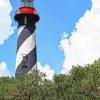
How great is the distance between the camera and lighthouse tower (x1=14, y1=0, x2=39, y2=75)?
67125mm

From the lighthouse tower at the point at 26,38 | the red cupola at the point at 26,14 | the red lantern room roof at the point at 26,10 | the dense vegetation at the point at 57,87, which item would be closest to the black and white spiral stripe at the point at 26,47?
the lighthouse tower at the point at 26,38

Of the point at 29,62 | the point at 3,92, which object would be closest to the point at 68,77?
the point at 3,92

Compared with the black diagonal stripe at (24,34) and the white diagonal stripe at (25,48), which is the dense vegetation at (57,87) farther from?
the black diagonal stripe at (24,34)

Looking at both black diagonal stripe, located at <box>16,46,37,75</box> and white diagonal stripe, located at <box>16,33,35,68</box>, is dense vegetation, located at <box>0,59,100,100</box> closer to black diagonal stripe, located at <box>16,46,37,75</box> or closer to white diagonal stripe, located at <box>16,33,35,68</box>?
black diagonal stripe, located at <box>16,46,37,75</box>

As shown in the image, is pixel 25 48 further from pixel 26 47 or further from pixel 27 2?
pixel 27 2

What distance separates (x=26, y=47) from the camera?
222 ft

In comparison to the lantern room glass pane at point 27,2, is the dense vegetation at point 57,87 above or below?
below

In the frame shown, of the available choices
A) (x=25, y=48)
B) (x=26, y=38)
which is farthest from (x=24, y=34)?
(x=25, y=48)

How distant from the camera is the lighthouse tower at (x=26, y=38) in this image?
220 ft

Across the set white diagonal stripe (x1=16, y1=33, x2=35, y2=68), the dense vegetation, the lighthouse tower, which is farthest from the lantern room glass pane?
the dense vegetation

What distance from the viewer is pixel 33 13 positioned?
69062mm

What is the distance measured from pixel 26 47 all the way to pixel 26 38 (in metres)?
1.26

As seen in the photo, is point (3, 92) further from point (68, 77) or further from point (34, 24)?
point (34, 24)

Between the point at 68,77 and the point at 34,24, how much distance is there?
17.3m
